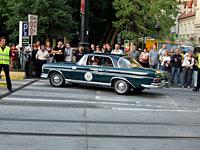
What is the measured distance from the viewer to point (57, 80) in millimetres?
16703

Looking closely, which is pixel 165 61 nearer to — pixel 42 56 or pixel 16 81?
pixel 42 56

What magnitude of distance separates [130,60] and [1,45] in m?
4.46

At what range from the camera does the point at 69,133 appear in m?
8.39

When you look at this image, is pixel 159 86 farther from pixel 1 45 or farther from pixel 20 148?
pixel 20 148

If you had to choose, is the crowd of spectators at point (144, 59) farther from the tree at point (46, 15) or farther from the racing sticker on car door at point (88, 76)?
the tree at point (46, 15)

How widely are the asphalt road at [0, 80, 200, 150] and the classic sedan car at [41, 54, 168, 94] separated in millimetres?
439

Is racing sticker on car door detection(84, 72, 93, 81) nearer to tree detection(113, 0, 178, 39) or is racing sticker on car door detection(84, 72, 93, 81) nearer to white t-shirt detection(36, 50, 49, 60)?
white t-shirt detection(36, 50, 49, 60)

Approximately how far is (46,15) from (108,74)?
43.0 ft

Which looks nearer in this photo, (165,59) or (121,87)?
(121,87)

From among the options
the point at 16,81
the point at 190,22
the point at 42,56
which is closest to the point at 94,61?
the point at 16,81

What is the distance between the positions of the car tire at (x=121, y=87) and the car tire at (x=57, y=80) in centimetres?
230

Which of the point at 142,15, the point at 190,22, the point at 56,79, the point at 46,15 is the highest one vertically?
the point at 190,22

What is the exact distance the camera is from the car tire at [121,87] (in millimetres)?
15016

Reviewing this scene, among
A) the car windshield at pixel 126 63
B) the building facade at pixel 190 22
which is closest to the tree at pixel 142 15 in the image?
the car windshield at pixel 126 63
